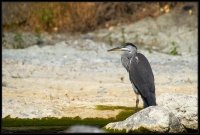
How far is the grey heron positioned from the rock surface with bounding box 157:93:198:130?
0.34 m

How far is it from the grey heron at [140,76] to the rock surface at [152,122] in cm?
73

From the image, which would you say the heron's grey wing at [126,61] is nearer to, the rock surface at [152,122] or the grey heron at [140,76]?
the grey heron at [140,76]

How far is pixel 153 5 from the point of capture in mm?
24969

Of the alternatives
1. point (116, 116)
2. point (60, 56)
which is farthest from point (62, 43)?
point (116, 116)

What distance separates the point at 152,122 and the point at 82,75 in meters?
5.89

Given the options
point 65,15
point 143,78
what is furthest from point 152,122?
point 65,15

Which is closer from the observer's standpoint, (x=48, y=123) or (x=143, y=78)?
(x=48, y=123)

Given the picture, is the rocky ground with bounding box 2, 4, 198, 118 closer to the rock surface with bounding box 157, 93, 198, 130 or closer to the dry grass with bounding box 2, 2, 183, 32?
the dry grass with bounding box 2, 2, 183, 32

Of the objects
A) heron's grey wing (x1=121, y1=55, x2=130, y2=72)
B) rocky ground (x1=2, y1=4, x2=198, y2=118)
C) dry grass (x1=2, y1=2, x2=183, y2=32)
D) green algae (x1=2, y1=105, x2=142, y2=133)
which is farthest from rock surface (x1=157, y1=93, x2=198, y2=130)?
dry grass (x1=2, y1=2, x2=183, y2=32)

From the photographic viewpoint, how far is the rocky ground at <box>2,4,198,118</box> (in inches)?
527

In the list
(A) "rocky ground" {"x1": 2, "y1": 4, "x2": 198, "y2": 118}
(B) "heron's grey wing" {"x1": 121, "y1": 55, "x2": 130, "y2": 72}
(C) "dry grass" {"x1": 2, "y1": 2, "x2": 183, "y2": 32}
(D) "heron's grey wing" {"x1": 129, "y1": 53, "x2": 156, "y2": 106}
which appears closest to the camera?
(D) "heron's grey wing" {"x1": 129, "y1": 53, "x2": 156, "y2": 106}

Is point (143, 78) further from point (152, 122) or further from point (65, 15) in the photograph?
point (65, 15)

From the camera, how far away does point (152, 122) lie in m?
11.3

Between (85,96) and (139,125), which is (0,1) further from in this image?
(139,125)
